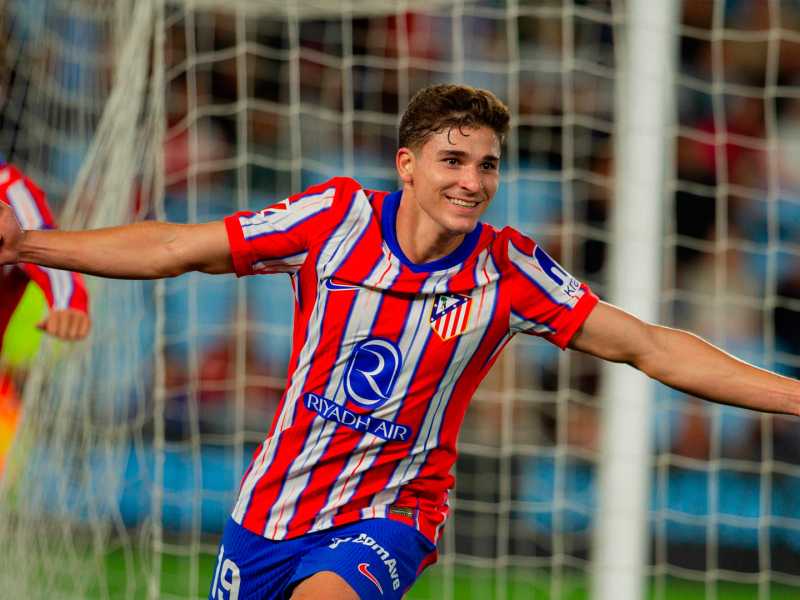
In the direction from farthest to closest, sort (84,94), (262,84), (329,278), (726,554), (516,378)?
(262,84) → (516,378) → (726,554) → (84,94) → (329,278)

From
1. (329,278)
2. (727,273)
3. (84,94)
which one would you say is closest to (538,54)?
(727,273)

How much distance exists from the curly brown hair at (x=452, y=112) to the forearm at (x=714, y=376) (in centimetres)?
69

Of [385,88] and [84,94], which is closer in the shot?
[84,94]

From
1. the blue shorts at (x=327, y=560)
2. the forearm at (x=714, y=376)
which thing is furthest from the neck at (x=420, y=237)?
the blue shorts at (x=327, y=560)

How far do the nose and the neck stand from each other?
15cm

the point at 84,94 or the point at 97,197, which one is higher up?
the point at 84,94

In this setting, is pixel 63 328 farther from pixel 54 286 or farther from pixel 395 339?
pixel 395 339

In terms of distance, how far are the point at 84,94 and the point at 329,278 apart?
9.40ft

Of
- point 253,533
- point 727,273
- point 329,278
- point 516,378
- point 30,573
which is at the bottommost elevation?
point 30,573

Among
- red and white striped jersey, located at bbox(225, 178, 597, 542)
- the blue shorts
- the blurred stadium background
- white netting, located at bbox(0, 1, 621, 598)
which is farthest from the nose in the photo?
the blurred stadium background

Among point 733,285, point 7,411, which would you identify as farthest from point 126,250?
point 733,285

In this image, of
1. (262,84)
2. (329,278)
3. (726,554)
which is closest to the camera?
(329,278)

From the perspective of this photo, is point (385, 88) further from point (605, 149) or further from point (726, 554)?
point (726, 554)

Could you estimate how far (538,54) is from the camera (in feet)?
21.8
